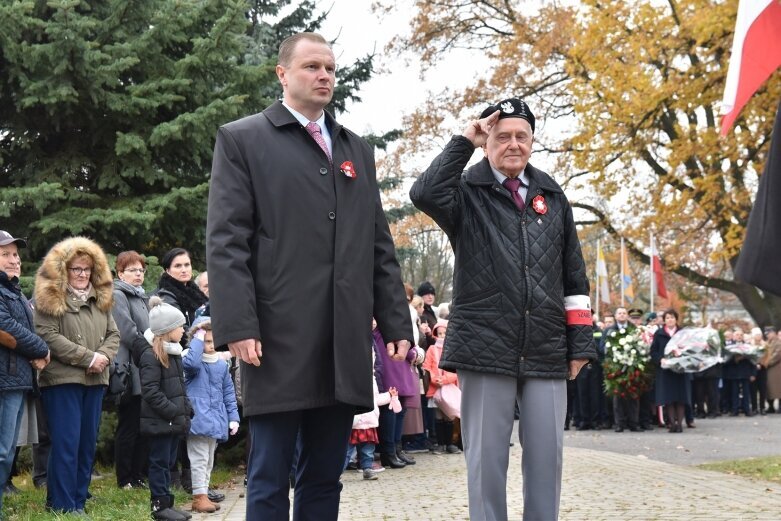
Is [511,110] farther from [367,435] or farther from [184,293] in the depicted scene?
[367,435]

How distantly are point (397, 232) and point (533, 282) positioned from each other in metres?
24.1

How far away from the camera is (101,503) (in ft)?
27.3

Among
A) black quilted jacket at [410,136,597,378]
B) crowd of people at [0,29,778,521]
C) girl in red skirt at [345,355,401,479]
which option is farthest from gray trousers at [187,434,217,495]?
black quilted jacket at [410,136,597,378]

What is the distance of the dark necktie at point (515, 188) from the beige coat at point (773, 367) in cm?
2145

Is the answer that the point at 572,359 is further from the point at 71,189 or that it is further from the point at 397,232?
the point at 397,232

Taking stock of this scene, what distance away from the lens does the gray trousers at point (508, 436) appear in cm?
493

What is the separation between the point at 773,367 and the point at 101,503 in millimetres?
20286

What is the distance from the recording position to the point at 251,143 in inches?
167

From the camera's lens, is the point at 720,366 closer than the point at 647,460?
No

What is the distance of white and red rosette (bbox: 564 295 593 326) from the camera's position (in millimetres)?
5070

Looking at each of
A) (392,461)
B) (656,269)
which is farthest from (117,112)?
(656,269)

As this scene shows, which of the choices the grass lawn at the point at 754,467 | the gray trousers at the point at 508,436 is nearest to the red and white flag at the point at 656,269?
Answer: the grass lawn at the point at 754,467

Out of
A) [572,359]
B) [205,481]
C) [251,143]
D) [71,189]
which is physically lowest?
[205,481]

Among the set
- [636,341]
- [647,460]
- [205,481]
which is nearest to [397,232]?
[636,341]
